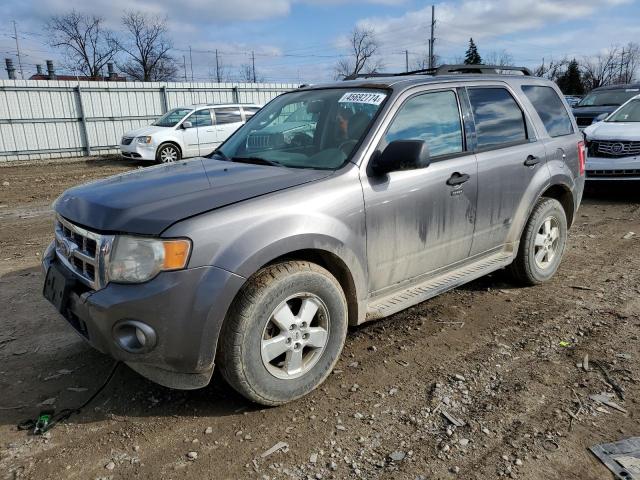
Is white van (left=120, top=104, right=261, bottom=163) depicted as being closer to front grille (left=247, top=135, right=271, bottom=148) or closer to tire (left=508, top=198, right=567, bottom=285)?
front grille (left=247, top=135, right=271, bottom=148)

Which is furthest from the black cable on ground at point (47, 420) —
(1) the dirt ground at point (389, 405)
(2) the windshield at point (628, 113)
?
(2) the windshield at point (628, 113)

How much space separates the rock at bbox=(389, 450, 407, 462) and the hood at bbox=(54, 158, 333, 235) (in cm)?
153

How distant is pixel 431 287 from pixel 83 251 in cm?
233

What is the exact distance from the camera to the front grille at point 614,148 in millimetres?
8509

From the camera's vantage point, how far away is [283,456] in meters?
2.58

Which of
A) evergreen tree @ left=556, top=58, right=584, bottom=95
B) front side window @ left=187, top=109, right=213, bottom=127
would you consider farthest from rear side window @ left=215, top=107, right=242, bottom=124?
evergreen tree @ left=556, top=58, right=584, bottom=95

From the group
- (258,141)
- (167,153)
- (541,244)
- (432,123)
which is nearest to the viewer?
(432,123)

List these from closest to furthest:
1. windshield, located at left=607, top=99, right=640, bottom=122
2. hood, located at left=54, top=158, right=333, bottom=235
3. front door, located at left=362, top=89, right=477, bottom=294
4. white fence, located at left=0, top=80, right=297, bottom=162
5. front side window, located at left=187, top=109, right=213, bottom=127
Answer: hood, located at left=54, top=158, right=333, bottom=235 → front door, located at left=362, top=89, right=477, bottom=294 → windshield, located at left=607, top=99, right=640, bottom=122 → front side window, located at left=187, top=109, right=213, bottom=127 → white fence, located at left=0, top=80, right=297, bottom=162

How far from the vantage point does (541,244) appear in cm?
475

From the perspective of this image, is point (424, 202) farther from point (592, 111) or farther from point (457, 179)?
point (592, 111)

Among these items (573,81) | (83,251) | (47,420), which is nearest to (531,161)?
(83,251)

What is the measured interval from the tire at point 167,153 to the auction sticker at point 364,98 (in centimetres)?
1218

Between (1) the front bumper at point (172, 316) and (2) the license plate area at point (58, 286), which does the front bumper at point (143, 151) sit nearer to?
(2) the license plate area at point (58, 286)

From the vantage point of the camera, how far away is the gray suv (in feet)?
8.30
